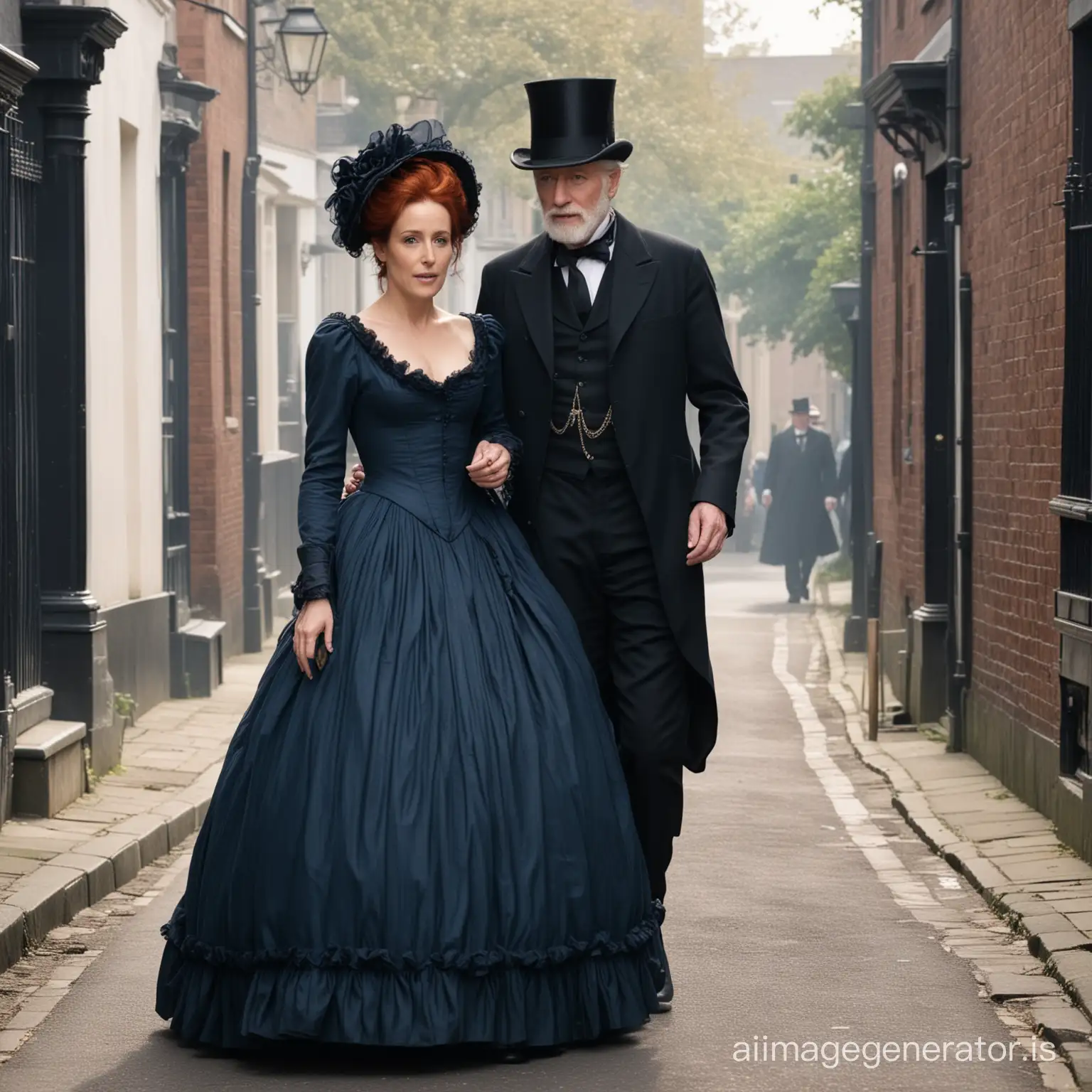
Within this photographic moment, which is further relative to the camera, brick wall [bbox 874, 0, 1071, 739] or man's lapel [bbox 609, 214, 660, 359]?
brick wall [bbox 874, 0, 1071, 739]

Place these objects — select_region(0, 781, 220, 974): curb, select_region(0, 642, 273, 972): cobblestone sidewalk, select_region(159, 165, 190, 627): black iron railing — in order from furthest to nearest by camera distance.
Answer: select_region(159, 165, 190, 627): black iron railing → select_region(0, 642, 273, 972): cobblestone sidewalk → select_region(0, 781, 220, 974): curb

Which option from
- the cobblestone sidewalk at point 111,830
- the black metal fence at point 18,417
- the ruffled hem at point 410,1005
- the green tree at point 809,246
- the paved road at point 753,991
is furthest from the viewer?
the green tree at point 809,246

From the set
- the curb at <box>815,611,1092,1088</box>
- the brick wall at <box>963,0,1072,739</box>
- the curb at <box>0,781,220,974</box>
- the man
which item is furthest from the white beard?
the man

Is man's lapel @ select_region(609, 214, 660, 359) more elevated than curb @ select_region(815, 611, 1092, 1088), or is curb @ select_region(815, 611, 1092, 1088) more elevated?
man's lapel @ select_region(609, 214, 660, 359)

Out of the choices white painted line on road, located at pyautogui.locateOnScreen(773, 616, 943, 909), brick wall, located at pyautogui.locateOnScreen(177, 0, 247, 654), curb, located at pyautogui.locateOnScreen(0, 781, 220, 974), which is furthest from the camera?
brick wall, located at pyautogui.locateOnScreen(177, 0, 247, 654)

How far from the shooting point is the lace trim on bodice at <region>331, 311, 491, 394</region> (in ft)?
20.1

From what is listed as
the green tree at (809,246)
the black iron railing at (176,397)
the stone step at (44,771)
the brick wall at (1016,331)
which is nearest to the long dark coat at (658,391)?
the brick wall at (1016,331)

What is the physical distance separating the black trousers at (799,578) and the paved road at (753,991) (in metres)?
14.9

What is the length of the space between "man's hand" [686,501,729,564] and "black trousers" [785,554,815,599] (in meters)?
20.4

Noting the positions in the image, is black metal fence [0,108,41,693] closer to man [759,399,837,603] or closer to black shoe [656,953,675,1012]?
black shoe [656,953,675,1012]

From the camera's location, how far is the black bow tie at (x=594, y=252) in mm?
6398

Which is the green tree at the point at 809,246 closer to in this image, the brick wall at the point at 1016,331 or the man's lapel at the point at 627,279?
the brick wall at the point at 1016,331

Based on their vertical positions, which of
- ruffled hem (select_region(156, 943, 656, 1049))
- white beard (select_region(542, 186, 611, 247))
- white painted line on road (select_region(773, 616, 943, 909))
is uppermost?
white beard (select_region(542, 186, 611, 247))

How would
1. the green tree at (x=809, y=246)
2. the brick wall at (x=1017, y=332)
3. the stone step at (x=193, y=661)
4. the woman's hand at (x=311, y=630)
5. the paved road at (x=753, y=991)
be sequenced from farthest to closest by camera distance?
the green tree at (x=809, y=246) < the stone step at (x=193, y=661) < the brick wall at (x=1017, y=332) < the woman's hand at (x=311, y=630) < the paved road at (x=753, y=991)
